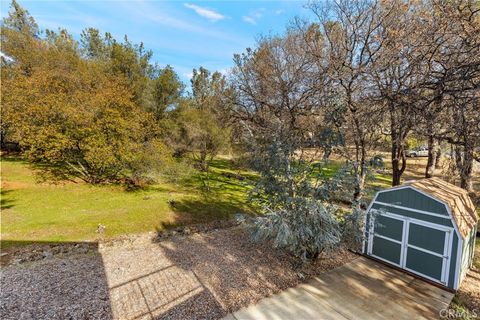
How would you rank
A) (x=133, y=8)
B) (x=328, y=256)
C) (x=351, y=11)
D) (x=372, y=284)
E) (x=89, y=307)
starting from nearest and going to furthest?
1. (x=89, y=307)
2. (x=372, y=284)
3. (x=328, y=256)
4. (x=351, y=11)
5. (x=133, y=8)

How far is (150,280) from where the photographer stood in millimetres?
4805

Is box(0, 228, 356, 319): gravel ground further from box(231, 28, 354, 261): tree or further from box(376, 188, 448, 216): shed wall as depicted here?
box(376, 188, 448, 216): shed wall

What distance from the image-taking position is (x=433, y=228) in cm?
498

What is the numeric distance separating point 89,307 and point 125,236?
9.99 ft

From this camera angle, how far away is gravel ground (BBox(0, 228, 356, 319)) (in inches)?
154

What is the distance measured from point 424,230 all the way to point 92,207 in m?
10.1

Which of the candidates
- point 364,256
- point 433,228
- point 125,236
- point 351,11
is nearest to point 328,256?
point 364,256

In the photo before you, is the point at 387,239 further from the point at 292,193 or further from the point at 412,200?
the point at 292,193

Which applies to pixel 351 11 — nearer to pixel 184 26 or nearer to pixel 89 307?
pixel 184 26

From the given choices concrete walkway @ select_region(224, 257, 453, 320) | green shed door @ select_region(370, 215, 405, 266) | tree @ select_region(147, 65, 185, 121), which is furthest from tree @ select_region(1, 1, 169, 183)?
green shed door @ select_region(370, 215, 405, 266)

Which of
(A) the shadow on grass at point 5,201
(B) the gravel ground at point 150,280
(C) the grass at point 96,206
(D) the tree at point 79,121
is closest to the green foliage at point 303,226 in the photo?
(B) the gravel ground at point 150,280

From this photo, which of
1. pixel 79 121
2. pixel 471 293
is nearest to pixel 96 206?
pixel 79 121

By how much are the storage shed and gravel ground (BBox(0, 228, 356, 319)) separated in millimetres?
1042

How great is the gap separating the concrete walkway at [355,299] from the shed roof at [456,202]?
1.47 metres
